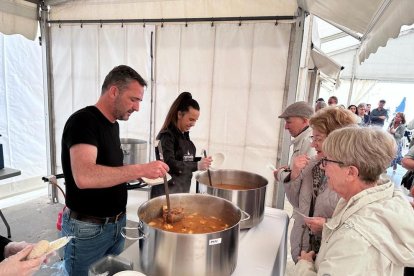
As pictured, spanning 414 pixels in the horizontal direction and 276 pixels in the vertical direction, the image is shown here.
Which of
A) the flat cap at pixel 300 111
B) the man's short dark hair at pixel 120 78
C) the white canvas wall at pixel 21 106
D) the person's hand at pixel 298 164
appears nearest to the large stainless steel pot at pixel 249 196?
the person's hand at pixel 298 164

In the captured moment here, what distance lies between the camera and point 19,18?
2730mm

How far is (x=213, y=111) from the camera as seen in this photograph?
2.51m

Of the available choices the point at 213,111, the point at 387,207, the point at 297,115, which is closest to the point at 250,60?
the point at 213,111

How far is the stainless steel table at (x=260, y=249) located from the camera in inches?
40.3

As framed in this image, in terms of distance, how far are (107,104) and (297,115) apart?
3.59 feet

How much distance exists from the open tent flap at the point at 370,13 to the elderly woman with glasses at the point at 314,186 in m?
0.49

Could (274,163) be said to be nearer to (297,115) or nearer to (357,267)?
(297,115)

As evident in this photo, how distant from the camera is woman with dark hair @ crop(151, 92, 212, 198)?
1633 mm

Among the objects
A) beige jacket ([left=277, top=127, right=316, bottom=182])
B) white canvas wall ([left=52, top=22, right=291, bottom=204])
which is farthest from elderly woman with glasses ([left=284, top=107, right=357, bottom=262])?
white canvas wall ([left=52, top=22, right=291, bottom=204])

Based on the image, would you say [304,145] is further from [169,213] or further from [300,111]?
[169,213]

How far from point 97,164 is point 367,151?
1.01m

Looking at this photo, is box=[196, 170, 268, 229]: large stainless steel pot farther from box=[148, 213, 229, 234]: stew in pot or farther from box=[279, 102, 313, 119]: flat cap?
box=[279, 102, 313, 119]: flat cap

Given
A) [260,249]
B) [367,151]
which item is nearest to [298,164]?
[260,249]

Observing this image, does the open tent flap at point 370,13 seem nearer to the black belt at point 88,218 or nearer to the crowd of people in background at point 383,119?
the black belt at point 88,218
